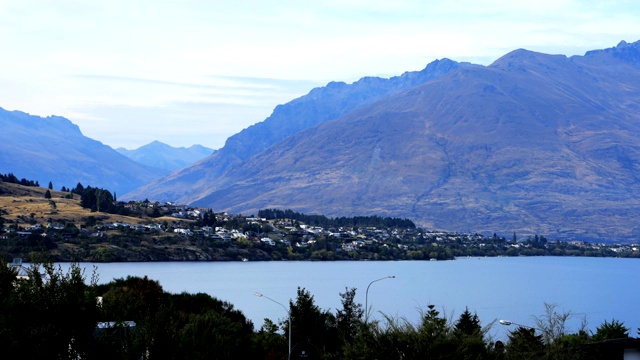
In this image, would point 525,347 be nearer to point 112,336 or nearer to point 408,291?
point 112,336

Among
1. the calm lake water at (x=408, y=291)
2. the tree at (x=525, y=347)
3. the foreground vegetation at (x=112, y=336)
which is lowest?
the calm lake water at (x=408, y=291)

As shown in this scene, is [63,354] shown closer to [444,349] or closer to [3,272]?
[3,272]

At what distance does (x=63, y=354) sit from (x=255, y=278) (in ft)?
465

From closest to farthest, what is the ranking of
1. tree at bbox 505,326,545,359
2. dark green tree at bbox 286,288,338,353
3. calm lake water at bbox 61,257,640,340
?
tree at bbox 505,326,545,359 < dark green tree at bbox 286,288,338,353 < calm lake water at bbox 61,257,640,340

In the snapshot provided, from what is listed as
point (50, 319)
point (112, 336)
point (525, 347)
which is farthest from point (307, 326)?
point (50, 319)

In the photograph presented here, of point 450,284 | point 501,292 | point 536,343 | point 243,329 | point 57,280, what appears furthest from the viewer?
point 450,284

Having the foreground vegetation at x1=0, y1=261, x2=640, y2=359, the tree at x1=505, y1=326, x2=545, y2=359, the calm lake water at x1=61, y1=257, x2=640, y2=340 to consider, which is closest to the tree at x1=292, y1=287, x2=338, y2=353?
the tree at x1=505, y1=326, x2=545, y2=359

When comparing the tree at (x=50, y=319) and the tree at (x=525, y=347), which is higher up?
the tree at (x=50, y=319)

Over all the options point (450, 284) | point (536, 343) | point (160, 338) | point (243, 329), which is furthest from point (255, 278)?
point (160, 338)

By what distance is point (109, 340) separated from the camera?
94.2 feet

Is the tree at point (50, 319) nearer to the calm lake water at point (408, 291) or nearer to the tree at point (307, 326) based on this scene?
the tree at point (307, 326)

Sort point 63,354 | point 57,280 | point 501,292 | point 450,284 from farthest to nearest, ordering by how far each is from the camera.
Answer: point 450,284, point 501,292, point 57,280, point 63,354

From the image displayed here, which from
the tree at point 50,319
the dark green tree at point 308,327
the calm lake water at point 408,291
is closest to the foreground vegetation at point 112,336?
the tree at point 50,319

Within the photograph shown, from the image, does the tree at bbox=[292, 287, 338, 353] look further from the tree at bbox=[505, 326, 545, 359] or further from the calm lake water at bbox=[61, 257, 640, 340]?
the calm lake water at bbox=[61, 257, 640, 340]
